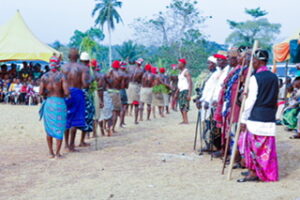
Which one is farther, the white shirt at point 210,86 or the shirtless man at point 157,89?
the shirtless man at point 157,89

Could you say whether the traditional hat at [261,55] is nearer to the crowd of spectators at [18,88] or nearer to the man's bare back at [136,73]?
the man's bare back at [136,73]

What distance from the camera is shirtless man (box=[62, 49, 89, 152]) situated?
25.8 ft

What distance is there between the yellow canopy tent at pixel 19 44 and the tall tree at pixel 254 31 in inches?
1151

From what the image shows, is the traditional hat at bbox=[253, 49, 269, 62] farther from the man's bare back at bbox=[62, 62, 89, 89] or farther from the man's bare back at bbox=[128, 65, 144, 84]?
the man's bare back at bbox=[128, 65, 144, 84]

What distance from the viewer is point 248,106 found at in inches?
227

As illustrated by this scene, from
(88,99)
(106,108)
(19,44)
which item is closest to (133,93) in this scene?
(106,108)

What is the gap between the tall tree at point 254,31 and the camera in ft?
154

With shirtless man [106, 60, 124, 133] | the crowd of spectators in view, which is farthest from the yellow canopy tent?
shirtless man [106, 60, 124, 133]

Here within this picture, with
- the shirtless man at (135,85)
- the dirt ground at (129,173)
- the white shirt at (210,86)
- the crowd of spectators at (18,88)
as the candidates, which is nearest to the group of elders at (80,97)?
the dirt ground at (129,173)

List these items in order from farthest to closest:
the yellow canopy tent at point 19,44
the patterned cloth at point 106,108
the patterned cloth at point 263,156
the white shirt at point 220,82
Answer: the yellow canopy tent at point 19,44 < the patterned cloth at point 106,108 < the white shirt at point 220,82 < the patterned cloth at point 263,156

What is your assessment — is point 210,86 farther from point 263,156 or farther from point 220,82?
point 263,156

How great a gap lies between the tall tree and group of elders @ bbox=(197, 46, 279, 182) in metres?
39.8

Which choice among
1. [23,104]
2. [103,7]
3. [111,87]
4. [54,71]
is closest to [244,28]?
[103,7]

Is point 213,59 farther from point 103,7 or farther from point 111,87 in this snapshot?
point 103,7
